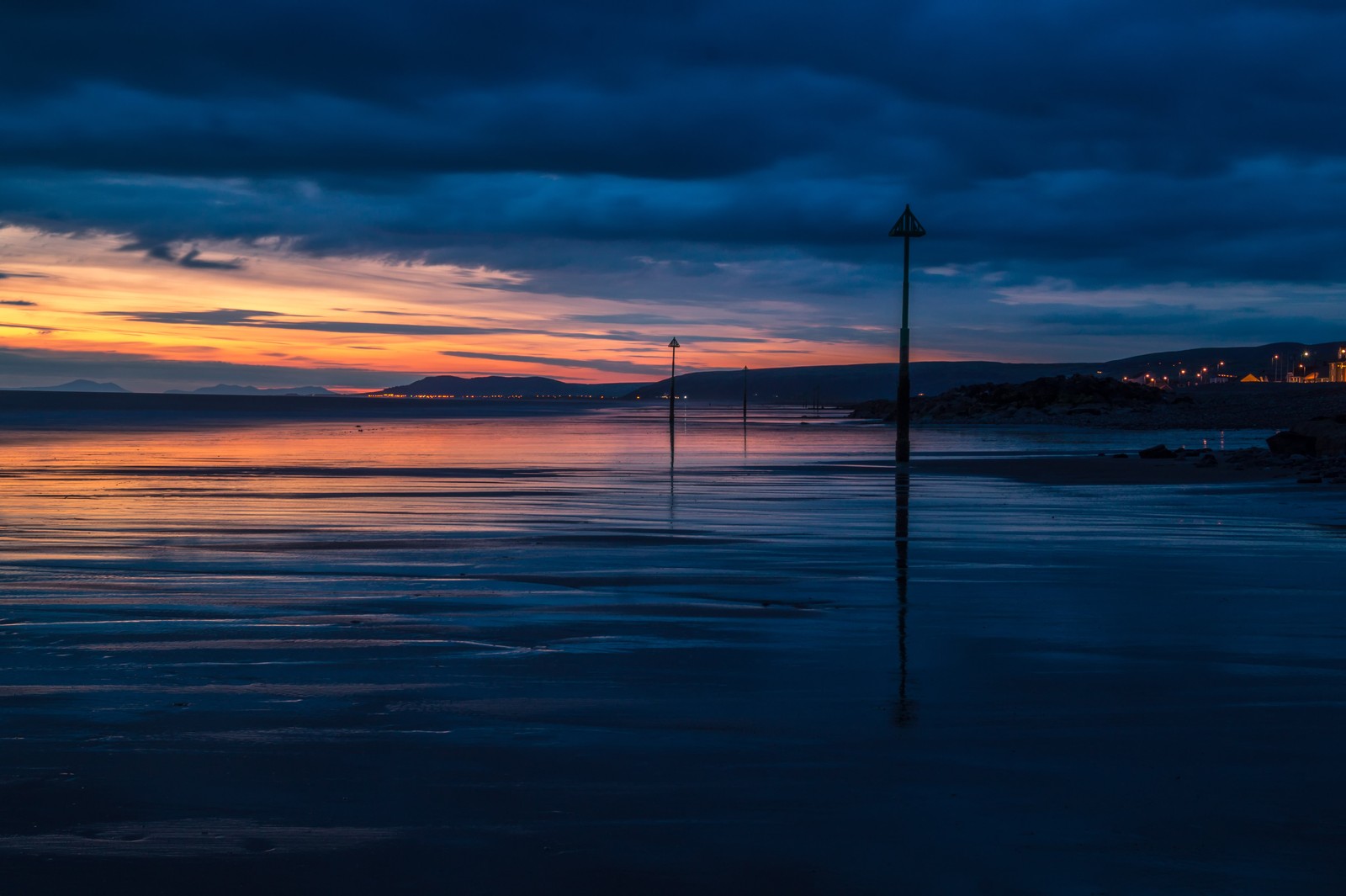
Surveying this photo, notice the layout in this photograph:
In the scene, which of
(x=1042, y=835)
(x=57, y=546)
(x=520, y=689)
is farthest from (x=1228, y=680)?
(x=57, y=546)

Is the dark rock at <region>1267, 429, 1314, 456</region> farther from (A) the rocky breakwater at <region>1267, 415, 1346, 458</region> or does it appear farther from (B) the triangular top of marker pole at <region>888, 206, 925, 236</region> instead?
(B) the triangular top of marker pole at <region>888, 206, 925, 236</region>

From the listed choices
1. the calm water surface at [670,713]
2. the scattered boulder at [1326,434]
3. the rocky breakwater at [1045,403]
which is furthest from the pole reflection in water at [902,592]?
the rocky breakwater at [1045,403]

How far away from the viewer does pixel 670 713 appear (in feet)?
20.7

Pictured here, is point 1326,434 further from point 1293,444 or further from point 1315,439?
point 1293,444

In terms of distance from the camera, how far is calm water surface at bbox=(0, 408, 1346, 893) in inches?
174

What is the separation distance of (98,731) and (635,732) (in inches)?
108

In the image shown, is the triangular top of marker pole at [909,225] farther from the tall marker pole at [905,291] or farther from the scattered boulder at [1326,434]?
the scattered boulder at [1326,434]

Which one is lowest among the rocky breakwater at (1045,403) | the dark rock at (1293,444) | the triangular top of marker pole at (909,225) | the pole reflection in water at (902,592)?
the pole reflection in water at (902,592)

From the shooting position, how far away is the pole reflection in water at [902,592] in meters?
6.29

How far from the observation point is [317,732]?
5863 mm

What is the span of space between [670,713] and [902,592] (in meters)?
4.56

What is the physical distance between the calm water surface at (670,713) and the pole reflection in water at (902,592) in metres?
0.04

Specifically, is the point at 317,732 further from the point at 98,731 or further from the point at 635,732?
the point at 635,732

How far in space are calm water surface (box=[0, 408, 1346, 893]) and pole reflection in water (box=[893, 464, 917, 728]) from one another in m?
0.04
